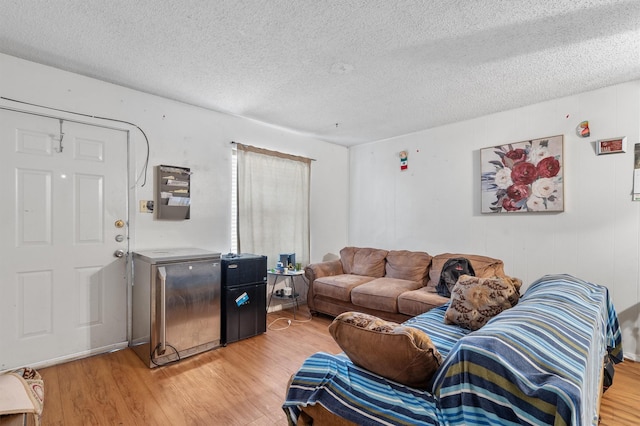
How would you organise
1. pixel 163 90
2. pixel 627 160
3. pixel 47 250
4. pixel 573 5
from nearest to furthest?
pixel 573 5
pixel 47 250
pixel 627 160
pixel 163 90

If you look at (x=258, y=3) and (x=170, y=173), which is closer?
(x=258, y=3)

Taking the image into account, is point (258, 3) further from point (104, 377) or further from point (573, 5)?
point (104, 377)

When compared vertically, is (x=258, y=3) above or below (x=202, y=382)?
above

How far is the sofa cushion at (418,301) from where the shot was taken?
299 centimetres

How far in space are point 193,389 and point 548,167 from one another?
3857 millimetres

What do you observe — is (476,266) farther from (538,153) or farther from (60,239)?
(60,239)

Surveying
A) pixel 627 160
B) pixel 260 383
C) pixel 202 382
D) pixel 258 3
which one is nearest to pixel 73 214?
pixel 202 382

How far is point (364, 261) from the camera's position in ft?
14.1

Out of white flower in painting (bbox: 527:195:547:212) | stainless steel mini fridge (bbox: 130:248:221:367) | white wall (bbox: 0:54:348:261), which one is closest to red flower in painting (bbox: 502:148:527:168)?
white flower in painting (bbox: 527:195:547:212)

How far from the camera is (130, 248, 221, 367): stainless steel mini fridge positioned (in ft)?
8.36

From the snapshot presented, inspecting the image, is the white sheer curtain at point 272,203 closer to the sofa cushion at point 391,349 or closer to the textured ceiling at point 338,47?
the textured ceiling at point 338,47


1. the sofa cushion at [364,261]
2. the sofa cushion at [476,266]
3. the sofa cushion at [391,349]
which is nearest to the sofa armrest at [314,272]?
the sofa cushion at [364,261]

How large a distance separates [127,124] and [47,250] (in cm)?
131

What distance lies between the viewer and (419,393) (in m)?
1.13
